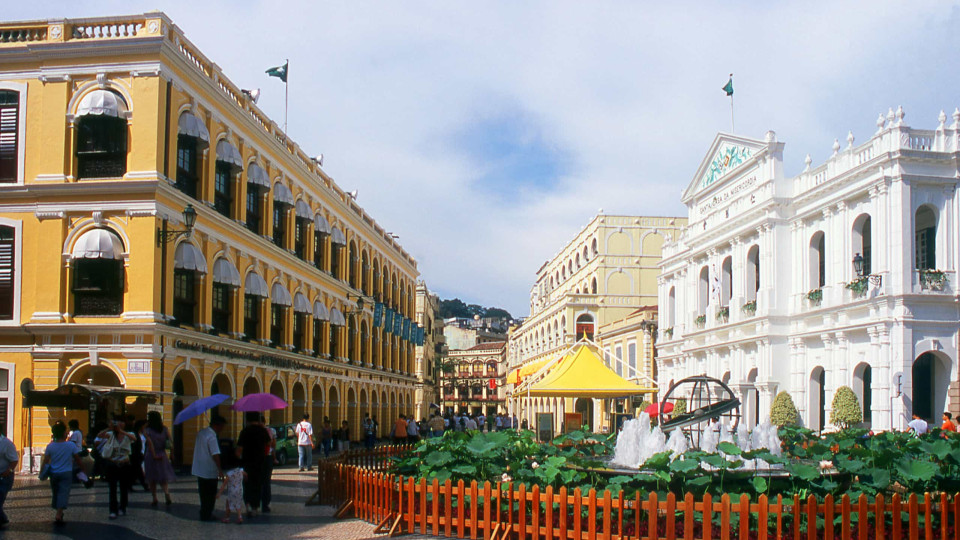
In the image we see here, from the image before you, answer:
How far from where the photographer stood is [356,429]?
157 feet

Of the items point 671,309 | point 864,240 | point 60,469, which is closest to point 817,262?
point 864,240

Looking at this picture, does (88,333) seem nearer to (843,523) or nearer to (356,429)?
(843,523)

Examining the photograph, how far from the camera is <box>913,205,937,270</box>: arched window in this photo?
2930 centimetres

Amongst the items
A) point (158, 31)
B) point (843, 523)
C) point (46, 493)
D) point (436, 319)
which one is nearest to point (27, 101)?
point (158, 31)

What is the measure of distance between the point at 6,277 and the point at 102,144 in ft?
14.8

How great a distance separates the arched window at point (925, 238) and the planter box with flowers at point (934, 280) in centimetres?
115

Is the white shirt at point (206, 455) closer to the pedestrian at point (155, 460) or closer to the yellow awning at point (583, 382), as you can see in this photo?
the pedestrian at point (155, 460)

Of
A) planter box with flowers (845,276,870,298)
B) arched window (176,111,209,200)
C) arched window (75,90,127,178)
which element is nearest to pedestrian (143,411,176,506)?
arched window (75,90,127,178)

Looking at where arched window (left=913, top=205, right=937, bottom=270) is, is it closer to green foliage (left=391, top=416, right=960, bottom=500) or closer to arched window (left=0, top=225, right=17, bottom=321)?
green foliage (left=391, top=416, right=960, bottom=500)

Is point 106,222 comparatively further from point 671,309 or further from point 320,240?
point 671,309

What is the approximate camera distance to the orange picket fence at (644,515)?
1041cm

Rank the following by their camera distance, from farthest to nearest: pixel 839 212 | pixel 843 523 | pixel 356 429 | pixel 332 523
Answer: pixel 356 429 < pixel 839 212 < pixel 332 523 < pixel 843 523

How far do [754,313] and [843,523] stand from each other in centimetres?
2705

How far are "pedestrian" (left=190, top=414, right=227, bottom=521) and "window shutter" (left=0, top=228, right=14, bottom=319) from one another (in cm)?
1332
